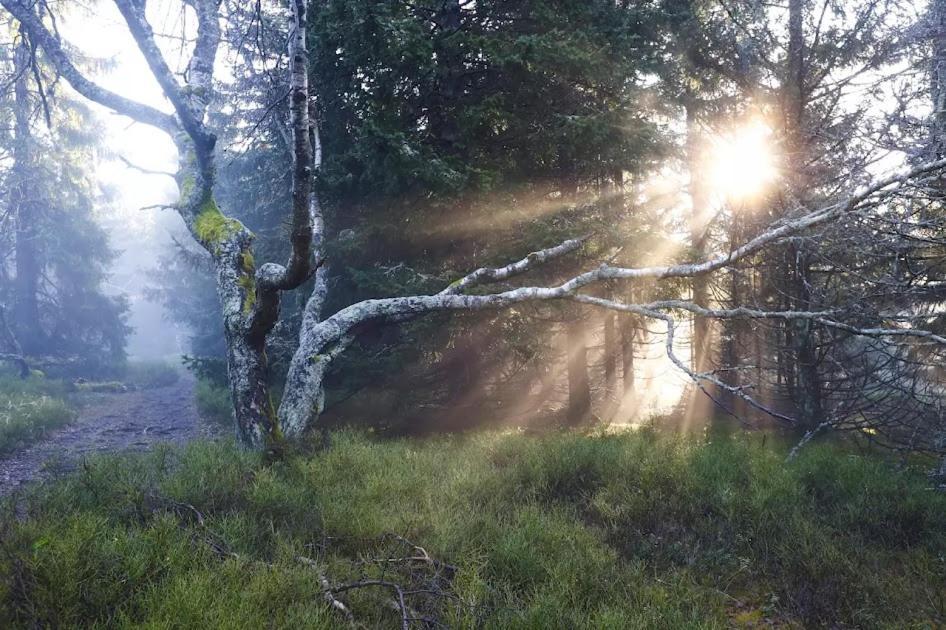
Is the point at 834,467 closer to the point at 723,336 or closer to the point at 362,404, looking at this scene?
the point at 723,336

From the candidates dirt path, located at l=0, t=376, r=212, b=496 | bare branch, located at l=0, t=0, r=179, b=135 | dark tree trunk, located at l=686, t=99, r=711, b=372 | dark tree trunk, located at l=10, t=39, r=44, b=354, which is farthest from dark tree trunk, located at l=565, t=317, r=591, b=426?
dark tree trunk, located at l=10, t=39, r=44, b=354

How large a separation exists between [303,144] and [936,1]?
33.3 ft

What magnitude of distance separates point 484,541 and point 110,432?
453 inches

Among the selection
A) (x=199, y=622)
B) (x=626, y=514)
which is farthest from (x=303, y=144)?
(x=626, y=514)

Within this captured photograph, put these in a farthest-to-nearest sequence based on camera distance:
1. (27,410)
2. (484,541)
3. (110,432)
Answer: (27,410), (110,432), (484,541)

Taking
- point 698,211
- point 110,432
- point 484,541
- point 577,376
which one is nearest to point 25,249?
point 110,432

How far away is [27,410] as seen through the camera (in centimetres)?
1252

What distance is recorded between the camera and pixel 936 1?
8.23 metres

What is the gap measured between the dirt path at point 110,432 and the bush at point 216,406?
0.33 meters

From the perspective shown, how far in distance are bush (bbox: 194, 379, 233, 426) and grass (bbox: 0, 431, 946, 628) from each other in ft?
26.3

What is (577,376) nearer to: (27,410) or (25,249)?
(27,410)

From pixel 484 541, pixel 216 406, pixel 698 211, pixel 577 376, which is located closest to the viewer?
pixel 484 541

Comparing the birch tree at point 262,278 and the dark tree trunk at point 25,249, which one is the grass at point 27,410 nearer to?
the dark tree trunk at point 25,249

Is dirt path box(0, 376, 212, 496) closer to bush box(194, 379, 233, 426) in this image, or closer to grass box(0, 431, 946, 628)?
bush box(194, 379, 233, 426)
